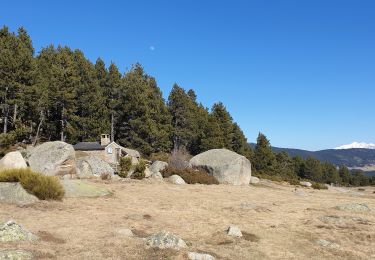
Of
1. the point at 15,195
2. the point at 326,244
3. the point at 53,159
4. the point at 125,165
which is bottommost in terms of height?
the point at 326,244

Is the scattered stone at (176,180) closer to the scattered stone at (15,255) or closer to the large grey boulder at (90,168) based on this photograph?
the large grey boulder at (90,168)

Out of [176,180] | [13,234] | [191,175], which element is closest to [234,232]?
[13,234]

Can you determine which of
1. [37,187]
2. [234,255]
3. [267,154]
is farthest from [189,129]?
[234,255]

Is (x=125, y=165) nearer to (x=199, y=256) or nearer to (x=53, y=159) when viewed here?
(x=53, y=159)

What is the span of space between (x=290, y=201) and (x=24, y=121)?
45083 millimetres

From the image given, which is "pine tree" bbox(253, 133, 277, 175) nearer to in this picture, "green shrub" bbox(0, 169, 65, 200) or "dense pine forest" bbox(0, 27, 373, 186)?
→ "dense pine forest" bbox(0, 27, 373, 186)

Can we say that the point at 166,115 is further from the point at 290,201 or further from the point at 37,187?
the point at 37,187

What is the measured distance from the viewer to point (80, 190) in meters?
23.2

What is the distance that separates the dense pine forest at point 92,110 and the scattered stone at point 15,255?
36.6m

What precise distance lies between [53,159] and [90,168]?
3387 millimetres

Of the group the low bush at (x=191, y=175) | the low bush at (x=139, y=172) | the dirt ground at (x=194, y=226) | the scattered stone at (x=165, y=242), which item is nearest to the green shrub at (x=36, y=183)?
the dirt ground at (x=194, y=226)

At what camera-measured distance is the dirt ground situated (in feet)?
41.9

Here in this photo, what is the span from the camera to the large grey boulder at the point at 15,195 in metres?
19.4

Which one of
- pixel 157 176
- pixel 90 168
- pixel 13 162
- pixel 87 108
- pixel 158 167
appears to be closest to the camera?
pixel 13 162
